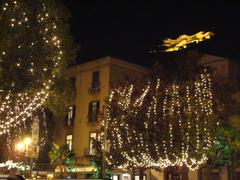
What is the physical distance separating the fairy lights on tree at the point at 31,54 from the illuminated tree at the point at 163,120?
25.2ft

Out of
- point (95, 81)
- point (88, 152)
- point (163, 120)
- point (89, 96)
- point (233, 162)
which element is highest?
point (95, 81)

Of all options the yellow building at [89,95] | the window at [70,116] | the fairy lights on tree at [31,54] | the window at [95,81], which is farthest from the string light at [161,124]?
the window at [70,116]

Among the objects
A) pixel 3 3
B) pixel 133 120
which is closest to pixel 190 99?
pixel 133 120

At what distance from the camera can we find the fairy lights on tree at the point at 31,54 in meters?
22.5

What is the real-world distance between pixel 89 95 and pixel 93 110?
1.54m

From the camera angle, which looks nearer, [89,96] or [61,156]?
[89,96]

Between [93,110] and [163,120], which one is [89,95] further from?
[163,120]

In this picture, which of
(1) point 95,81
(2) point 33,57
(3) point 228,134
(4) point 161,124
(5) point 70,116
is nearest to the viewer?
(2) point 33,57

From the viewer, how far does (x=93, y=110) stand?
4147 centimetres

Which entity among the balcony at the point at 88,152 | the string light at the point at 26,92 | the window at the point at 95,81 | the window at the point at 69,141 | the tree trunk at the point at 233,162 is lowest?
the tree trunk at the point at 233,162

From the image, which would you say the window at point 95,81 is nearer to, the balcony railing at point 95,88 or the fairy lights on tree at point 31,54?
the balcony railing at point 95,88

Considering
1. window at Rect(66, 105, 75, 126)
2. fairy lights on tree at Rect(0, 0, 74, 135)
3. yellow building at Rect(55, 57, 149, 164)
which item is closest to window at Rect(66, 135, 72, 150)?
yellow building at Rect(55, 57, 149, 164)

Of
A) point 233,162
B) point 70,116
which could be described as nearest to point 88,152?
point 70,116

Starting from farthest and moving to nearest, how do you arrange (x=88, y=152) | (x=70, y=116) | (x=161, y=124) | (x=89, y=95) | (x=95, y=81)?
1. (x=70, y=116)
2. (x=89, y=95)
3. (x=95, y=81)
4. (x=88, y=152)
5. (x=161, y=124)
